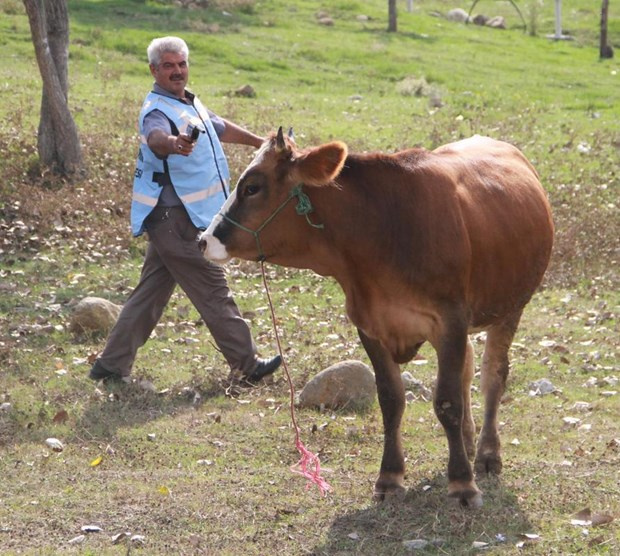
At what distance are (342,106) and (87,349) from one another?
12.2 meters

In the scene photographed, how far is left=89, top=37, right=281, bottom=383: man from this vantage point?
915 cm

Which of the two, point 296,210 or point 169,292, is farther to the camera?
point 169,292

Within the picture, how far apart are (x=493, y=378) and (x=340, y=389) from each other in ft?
4.63

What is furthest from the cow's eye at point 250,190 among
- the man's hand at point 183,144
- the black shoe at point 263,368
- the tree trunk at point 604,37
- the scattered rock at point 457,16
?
the scattered rock at point 457,16

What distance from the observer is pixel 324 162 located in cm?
682

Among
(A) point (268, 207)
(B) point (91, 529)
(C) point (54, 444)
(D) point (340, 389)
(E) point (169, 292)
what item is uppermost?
(A) point (268, 207)

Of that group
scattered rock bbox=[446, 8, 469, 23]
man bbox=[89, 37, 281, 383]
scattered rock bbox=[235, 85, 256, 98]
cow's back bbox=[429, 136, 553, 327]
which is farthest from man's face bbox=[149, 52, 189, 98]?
scattered rock bbox=[446, 8, 469, 23]

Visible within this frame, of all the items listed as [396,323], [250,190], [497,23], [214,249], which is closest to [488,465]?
[396,323]

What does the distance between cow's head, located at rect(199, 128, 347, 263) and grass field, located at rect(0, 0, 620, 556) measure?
4.77 feet

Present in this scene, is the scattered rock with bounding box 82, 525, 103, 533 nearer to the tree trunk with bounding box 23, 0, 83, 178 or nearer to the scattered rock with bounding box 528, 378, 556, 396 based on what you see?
the scattered rock with bounding box 528, 378, 556, 396

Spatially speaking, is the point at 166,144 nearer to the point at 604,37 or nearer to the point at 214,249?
the point at 214,249

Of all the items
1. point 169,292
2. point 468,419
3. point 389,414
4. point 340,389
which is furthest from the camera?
point 169,292

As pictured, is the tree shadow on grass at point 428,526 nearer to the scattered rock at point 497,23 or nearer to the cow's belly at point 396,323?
the cow's belly at point 396,323

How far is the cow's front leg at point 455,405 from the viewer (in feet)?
23.0
